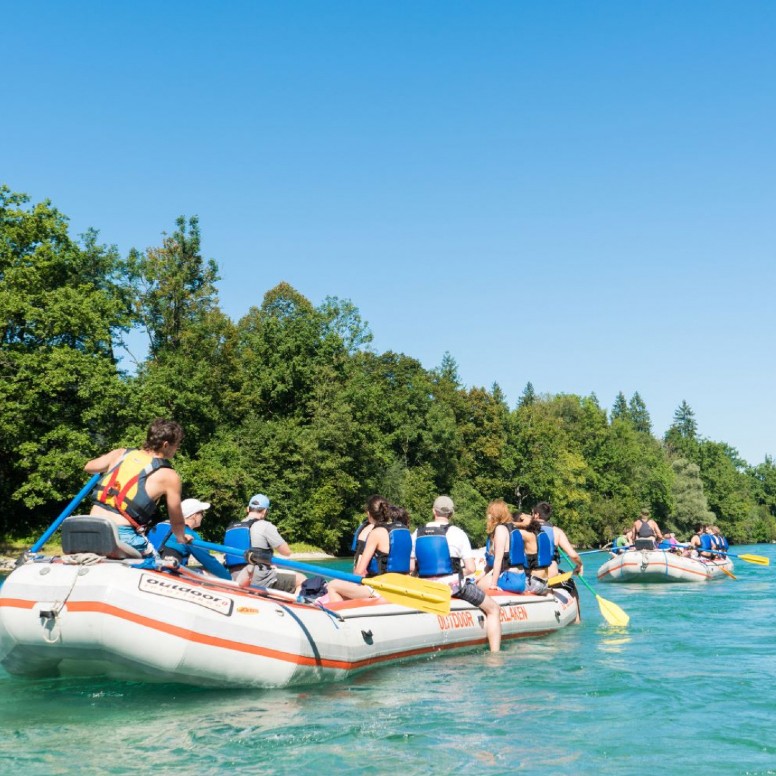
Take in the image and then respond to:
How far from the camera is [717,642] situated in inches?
420

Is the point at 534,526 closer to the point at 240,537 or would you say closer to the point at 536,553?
the point at 536,553

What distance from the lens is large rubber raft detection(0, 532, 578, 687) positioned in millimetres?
6289

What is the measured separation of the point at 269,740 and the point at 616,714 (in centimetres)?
268

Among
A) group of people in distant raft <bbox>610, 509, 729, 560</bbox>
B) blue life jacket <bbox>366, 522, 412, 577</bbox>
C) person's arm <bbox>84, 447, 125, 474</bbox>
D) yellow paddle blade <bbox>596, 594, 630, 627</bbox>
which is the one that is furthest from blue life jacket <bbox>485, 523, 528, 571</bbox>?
group of people in distant raft <bbox>610, 509, 729, 560</bbox>

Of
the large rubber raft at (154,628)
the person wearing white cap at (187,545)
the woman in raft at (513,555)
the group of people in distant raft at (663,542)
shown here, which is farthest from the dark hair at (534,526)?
the group of people in distant raft at (663,542)

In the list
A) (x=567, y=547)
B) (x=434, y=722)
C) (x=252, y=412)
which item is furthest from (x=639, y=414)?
(x=434, y=722)

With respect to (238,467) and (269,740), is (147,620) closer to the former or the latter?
(269,740)

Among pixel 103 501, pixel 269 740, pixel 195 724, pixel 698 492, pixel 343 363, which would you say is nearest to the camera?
pixel 269 740

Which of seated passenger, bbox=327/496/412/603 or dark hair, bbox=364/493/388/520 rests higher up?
dark hair, bbox=364/493/388/520

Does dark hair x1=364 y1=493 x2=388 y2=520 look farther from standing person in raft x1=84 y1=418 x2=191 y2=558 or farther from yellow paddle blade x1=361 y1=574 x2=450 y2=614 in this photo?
standing person in raft x1=84 y1=418 x2=191 y2=558

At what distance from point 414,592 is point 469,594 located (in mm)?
1567

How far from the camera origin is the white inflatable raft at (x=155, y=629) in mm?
6289

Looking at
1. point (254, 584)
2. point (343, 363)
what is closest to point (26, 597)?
point (254, 584)

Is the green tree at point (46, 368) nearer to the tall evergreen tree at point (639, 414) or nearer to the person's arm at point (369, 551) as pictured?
the person's arm at point (369, 551)
